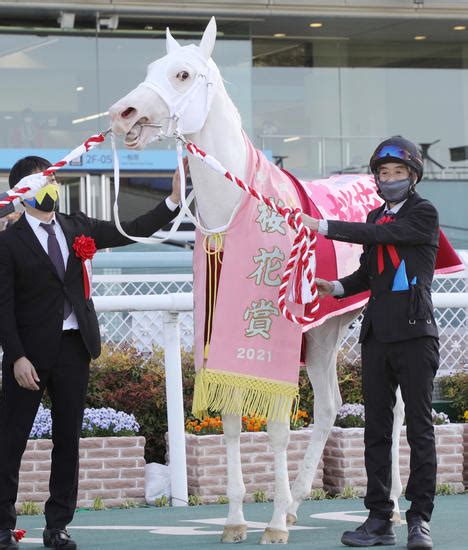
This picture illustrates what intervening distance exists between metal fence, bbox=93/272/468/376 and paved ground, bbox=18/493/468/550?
5.99 feet

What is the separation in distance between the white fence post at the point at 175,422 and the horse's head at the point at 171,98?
1917mm

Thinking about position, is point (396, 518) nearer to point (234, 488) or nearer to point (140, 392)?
point (234, 488)

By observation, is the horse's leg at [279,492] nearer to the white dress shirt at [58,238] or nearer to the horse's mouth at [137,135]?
the white dress shirt at [58,238]

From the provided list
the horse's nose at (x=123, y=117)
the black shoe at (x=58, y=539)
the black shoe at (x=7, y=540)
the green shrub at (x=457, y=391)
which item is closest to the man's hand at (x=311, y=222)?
the horse's nose at (x=123, y=117)

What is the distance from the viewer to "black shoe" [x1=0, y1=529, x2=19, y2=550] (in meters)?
5.48

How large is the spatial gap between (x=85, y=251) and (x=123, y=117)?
0.63 meters

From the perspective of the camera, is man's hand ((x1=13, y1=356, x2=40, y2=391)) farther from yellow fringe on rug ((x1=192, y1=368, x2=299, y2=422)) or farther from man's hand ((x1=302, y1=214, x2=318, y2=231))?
man's hand ((x1=302, y1=214, x2=318, y2=231))

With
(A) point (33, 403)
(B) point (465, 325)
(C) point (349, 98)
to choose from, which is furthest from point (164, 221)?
(C) point (349, 98)

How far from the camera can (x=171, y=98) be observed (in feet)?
18.6

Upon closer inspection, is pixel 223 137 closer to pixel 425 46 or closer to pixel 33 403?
pixel 33 403

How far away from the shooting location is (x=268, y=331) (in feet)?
19.0

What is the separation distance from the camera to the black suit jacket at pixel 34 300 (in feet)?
18.0

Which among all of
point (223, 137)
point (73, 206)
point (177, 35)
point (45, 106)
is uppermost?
point (177, 35)

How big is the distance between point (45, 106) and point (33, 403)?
13597 millimetres
